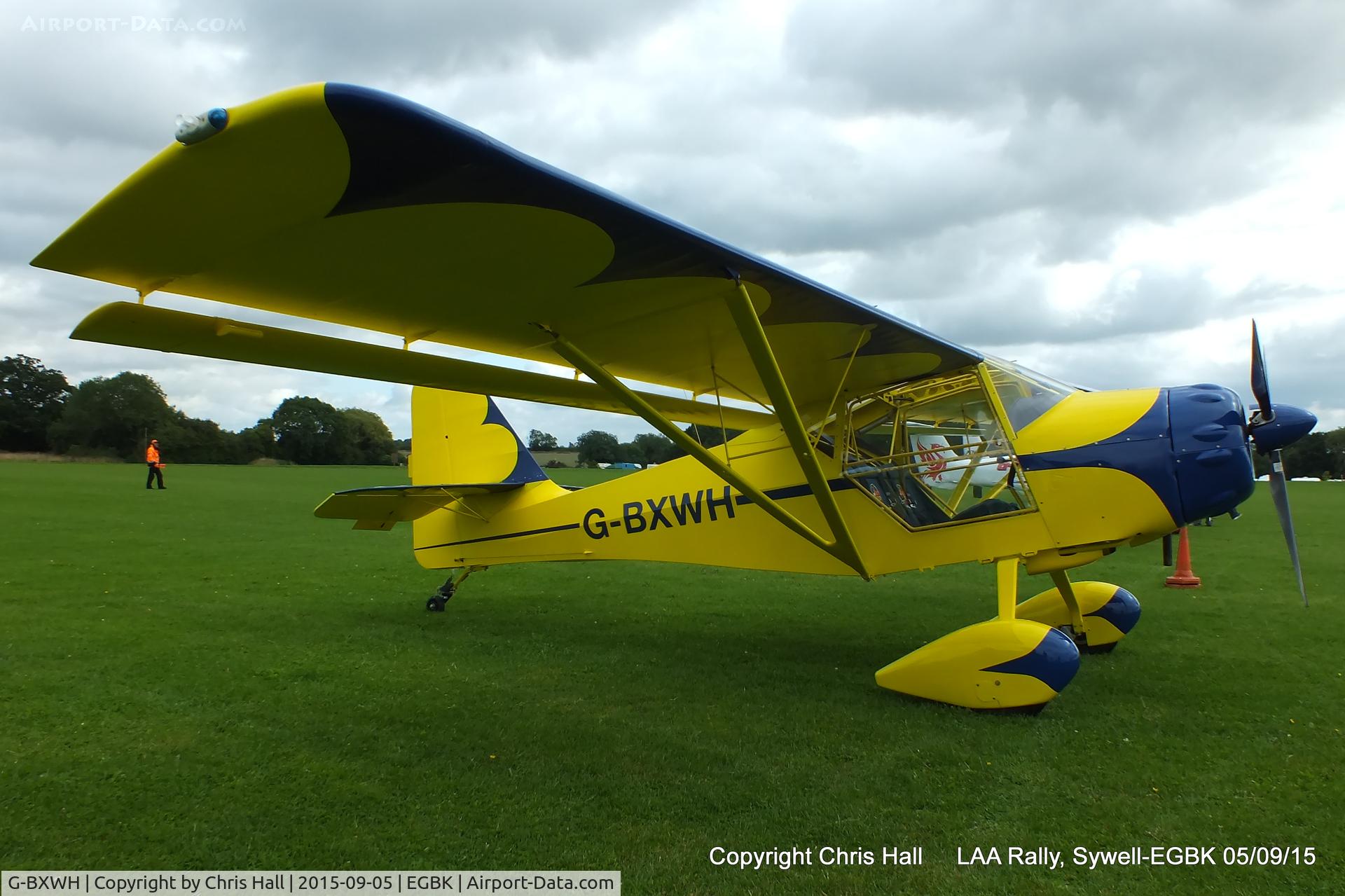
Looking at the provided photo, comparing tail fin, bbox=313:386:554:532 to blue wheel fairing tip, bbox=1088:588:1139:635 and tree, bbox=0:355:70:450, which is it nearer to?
blue wheel fairing tip, bbox=1088:588:1139:635

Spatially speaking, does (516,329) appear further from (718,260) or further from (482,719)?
(482,719)

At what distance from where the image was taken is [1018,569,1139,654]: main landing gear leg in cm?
566

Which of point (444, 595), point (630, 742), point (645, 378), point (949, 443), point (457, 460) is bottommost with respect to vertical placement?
point (630, 742)

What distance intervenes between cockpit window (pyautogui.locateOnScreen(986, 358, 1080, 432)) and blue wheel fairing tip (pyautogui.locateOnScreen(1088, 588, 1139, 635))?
1.81m

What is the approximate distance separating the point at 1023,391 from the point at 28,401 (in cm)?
8176

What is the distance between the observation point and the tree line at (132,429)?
60500 mm

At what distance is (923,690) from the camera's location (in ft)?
14.7

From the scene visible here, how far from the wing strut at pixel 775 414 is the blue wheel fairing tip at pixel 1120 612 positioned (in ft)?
7.08

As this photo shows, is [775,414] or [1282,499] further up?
[775,414]

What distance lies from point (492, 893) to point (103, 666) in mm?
3941

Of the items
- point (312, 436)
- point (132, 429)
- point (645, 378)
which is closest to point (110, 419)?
point (132, 429)

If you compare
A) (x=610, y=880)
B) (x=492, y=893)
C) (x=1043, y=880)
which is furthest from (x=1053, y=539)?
(x=492, y=893)

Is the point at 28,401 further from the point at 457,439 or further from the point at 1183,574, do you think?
the point at 1183,574

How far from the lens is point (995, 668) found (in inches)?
167
